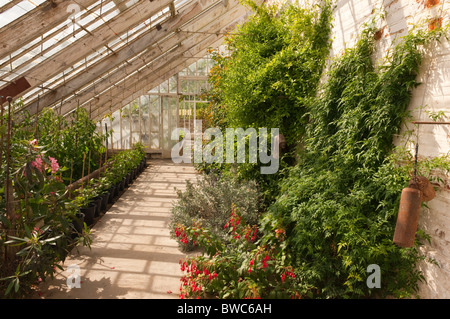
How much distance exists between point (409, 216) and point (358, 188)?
0.66 meters

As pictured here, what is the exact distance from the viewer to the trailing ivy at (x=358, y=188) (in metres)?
2.19

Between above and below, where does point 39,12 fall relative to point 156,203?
above

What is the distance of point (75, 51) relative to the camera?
4289 millimetres

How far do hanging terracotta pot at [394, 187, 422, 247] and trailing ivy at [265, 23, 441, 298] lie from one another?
0.29m

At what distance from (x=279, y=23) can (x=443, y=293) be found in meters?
3.61

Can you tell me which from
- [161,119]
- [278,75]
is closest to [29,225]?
[278,75]

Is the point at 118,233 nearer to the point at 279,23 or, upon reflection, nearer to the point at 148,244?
the point at 148,244

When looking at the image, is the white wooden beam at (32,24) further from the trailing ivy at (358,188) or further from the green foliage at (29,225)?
the trailing ivy at (358,188)

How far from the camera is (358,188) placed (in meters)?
2.50

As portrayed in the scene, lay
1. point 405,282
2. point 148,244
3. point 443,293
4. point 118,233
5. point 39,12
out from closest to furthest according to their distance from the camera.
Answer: point 443,293, point 405,282, point 39,12, point 148,244, point 118,233

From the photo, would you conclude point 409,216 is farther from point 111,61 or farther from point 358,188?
point 111,61

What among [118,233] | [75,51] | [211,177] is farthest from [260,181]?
[75,51]

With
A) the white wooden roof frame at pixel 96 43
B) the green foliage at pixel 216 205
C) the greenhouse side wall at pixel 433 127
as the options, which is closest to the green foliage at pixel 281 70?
the green foliage at pixel 216 205
